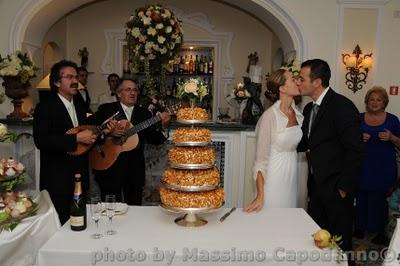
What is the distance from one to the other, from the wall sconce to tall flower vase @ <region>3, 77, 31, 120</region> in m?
3.65

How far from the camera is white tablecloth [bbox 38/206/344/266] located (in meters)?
1.99

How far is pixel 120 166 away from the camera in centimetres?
356

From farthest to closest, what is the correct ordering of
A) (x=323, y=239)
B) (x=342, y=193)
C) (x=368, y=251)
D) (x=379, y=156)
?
(x=379, y=156)
(x=368, y=251)
(x=342, y=193)
(x=323, y=239)

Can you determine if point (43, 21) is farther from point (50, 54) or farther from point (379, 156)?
point (379, 156)

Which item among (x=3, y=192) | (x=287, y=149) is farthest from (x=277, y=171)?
(x=3, y=192)

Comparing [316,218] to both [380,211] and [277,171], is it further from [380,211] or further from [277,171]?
[380,211]

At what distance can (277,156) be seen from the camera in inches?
120

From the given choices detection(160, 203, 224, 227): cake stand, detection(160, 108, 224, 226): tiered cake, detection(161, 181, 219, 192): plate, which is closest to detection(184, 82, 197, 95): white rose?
detection(160, 108, 224, 226): tiered cake

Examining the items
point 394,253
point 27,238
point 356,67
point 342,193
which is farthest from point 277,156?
point 356,67

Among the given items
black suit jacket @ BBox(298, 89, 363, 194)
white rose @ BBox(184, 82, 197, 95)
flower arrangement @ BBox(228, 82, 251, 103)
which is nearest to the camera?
white rose @ BBox(184, 82, 197, 95)

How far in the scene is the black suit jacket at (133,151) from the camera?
140 inches

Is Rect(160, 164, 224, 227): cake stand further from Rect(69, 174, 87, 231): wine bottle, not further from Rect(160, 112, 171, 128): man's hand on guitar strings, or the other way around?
Rect(160, 112, 171, 128): man's hand on guitar strings

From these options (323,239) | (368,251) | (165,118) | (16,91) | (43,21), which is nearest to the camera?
(323,239)

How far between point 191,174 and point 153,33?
178cm
